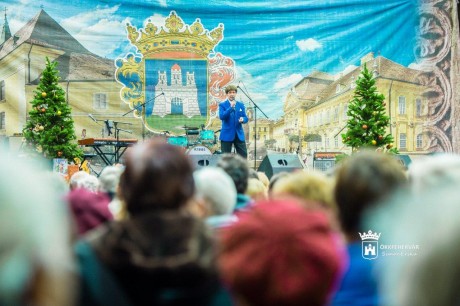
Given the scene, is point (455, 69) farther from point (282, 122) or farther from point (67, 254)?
point (67, 254)

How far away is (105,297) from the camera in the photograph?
4.05ft

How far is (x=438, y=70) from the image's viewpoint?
8680 mm

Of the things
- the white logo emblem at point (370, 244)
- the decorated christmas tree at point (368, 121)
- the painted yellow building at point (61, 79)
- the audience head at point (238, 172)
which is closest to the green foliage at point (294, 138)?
the decorated christmas tree at point (368, 121)

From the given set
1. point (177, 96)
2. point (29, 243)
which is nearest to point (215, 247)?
point (29, 243)

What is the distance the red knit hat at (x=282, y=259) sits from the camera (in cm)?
124

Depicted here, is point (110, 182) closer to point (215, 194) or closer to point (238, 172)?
point (238, 172)

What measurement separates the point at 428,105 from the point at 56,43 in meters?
5.94

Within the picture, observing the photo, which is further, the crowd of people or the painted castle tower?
the painted castle tower

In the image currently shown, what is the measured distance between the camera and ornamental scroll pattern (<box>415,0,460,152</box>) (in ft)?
28.2

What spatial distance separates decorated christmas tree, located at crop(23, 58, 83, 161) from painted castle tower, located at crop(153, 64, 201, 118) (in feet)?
4.73

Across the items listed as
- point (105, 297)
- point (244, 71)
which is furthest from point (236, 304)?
point (244, 71)

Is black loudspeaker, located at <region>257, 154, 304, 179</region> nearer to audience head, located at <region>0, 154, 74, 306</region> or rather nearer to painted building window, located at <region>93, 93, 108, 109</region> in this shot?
painted building window, located at <region>93, 93, 108, 109</region>

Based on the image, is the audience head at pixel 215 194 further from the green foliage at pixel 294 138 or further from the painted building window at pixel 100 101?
the green foliage at pixel 294 138

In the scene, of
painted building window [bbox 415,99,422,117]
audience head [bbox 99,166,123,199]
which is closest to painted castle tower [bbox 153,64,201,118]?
painted building window [bbox 415,99,422,117]
